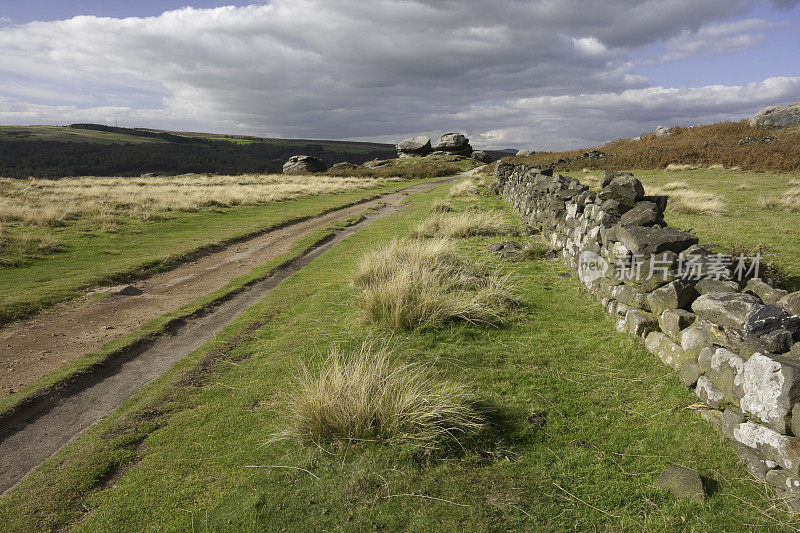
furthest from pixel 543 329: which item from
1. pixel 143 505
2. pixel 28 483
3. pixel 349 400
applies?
pixel 28 483

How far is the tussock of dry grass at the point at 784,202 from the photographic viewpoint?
12.6 metres

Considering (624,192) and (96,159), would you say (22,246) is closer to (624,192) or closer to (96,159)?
(624,192)

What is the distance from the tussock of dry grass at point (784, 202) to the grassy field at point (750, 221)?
0.21ft

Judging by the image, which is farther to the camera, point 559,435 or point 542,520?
point 559,435

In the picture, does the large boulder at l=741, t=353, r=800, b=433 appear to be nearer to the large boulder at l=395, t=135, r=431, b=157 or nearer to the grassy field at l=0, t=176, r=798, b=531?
the grassy field at l=0, t=176, r=798, b=531

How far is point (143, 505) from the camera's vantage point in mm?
3879

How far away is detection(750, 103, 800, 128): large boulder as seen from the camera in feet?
101

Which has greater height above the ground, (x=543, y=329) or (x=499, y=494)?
(x=543, y=329)

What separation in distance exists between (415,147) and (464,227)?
259 ft

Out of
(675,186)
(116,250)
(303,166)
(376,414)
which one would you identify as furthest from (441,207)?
(303,166)

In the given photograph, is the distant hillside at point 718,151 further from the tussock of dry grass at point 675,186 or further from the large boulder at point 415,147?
the large boulder at point 415,147

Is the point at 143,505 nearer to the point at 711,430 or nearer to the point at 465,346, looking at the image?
the point at 465,346

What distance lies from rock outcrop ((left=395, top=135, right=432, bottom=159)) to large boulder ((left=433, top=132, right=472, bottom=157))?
228 cm

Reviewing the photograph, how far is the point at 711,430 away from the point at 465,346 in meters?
3.17
